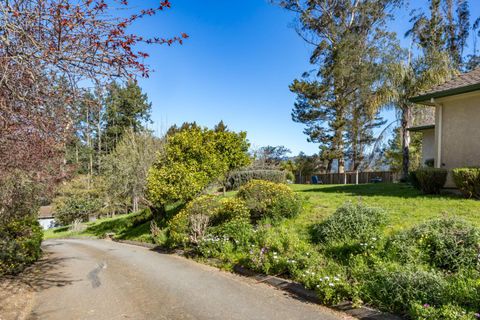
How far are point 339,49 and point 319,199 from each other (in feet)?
69.4

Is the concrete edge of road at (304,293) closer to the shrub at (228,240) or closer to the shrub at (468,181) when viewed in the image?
the shrub at (228,240)

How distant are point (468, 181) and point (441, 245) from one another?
528cm

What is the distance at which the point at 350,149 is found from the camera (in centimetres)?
3328

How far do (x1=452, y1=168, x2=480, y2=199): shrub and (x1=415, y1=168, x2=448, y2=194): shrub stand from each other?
2.16 feet

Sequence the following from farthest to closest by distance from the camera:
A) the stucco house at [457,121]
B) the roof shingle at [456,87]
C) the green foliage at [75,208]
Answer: the green foliage at [75,208] → the stucco house at [457,121] → the roof shingle at [456,87]

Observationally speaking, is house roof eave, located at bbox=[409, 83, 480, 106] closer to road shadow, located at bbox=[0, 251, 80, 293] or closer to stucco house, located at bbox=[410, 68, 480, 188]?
stucco house, located at bbox=[410, 68, 480, 188]

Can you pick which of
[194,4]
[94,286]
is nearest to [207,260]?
[94,286]

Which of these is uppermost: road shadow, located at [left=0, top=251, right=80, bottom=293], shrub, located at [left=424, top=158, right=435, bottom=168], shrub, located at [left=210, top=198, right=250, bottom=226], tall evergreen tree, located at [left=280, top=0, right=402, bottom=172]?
tall evergreen tree, located at [left=280, top=0, right=402, bottom=172]

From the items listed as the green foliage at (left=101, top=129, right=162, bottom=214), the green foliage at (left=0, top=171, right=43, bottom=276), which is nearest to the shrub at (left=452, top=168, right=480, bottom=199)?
the green foliage at (left=0, top=171, right=43, bottom=276)

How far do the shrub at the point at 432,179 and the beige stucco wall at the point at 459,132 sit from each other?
0.67 m

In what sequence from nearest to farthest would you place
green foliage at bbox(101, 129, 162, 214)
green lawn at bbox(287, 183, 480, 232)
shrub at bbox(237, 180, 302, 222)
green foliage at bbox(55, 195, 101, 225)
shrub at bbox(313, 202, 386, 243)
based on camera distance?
1. shrub at bbox(313, 202, 386, 243)
2. green lawn at bbox(287, 183, 480, 232)
3. shrub at bbox(237, 180, 302, 222)
4. green foliage at bbox(101, 129, 162, 214)
5. green foliage at bbox(55, 195, 101, 225)

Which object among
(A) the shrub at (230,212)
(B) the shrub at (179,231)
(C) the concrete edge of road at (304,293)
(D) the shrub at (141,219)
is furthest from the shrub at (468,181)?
(D) the shrub at (141,219)

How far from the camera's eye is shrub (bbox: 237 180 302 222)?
9727 mm

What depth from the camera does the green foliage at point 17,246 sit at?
768 cm
